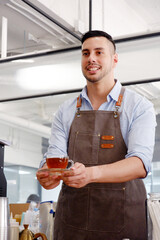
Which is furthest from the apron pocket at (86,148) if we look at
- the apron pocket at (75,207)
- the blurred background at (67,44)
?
the blurred background at (67,44)

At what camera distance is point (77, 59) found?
15.0ft

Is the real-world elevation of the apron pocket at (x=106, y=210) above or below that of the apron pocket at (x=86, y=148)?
below

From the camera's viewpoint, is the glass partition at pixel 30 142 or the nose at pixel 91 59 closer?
the nose at pixel 91 59

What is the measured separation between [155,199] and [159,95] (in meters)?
3.93

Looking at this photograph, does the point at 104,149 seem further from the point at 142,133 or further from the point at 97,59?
the point at 97,59

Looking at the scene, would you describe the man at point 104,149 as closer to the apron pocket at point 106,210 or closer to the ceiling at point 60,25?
the apron pocket at point 106,210

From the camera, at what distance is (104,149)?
1.91 meters

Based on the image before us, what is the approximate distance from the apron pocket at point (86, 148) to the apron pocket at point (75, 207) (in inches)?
5.7

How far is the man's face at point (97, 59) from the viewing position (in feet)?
6.39

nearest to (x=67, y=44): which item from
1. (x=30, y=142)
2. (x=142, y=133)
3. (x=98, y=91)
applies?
(x=98, y=91)

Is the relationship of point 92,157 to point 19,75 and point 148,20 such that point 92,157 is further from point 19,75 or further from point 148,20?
point 19,75

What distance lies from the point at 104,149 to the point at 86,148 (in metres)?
0.09

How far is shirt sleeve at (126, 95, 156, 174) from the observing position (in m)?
1.73

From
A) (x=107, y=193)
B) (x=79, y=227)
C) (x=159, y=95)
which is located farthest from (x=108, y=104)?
(x=159, y=95)
